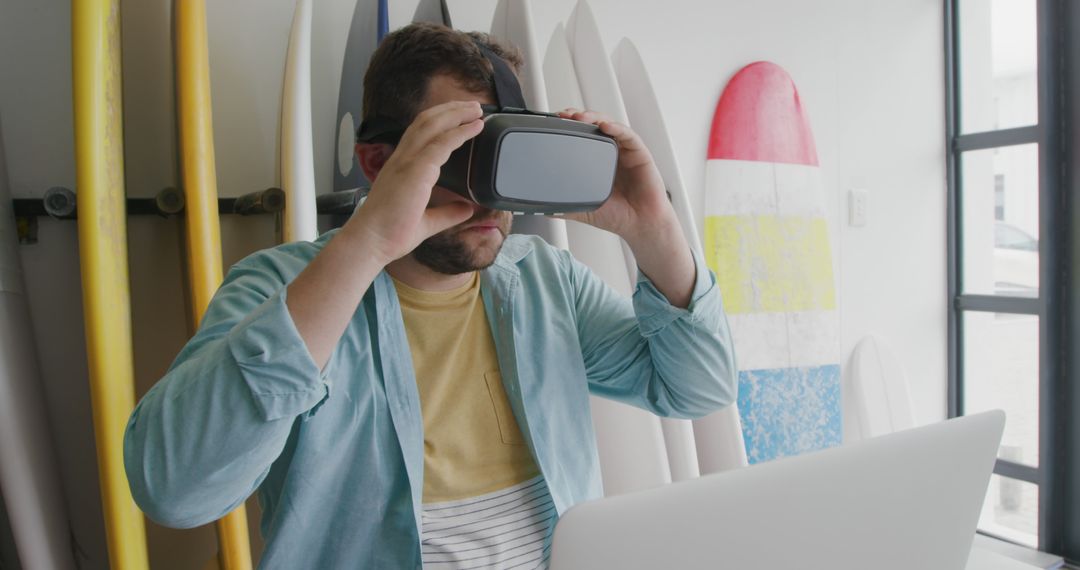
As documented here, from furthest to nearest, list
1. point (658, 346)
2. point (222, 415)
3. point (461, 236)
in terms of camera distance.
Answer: point (658, 346), point (461, 236), point (222, 415)

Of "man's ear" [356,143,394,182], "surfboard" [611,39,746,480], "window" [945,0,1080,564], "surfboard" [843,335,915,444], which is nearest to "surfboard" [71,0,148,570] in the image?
"man's ear" [356,143,394,182]

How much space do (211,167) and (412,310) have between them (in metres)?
0.58

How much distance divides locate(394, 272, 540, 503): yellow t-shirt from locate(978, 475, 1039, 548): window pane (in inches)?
100

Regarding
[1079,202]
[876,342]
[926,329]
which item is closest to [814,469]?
[876,342]

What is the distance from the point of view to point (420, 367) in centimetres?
94

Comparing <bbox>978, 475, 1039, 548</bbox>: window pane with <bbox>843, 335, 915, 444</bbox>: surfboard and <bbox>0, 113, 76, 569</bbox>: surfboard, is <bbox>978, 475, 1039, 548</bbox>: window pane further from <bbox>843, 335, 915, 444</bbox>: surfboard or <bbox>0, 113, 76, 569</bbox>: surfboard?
<bbox>0, 113, 76, 569</bbox>: surfboard

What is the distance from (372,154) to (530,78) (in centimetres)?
69

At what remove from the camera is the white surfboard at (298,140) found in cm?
132

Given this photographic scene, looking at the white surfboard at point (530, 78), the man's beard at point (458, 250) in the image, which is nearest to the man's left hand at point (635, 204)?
the man's beard at point (458, 250)

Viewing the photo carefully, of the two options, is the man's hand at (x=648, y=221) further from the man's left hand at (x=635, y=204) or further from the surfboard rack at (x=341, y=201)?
the surfboard rack at (x=341, y=201)

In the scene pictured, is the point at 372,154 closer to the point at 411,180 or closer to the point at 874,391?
the point at 411,180

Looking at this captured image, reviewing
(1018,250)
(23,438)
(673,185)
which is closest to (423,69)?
(23,438)

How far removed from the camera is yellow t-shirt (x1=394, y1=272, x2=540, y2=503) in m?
0.90

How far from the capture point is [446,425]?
3.02 feet
